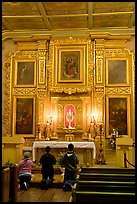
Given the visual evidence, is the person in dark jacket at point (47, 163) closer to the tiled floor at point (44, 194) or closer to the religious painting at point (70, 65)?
the tiled floor at point (44, 194)

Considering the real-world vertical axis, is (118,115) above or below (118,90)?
below

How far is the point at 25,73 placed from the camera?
14055mm

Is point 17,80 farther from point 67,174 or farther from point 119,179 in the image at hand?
point 119,179

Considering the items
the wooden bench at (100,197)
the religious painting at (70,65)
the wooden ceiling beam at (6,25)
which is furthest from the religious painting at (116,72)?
the wooden bench at (100,197)

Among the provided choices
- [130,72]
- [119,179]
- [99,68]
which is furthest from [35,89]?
[119,179]

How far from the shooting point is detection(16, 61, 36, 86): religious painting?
13977 mm

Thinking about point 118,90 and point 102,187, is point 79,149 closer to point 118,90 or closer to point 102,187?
point 118,90

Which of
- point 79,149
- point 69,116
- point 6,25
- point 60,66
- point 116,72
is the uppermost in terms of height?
point 6,25

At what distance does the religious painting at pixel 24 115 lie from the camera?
1362 cm

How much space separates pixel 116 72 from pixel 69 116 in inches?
114

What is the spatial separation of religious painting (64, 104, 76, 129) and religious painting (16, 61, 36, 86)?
1.99m

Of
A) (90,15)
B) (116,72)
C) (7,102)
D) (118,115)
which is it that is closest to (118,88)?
(116,72)

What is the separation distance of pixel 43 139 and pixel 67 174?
187 inches

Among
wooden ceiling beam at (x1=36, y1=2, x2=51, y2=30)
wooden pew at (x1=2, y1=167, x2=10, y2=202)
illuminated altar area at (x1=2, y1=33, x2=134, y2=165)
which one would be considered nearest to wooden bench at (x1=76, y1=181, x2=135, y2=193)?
wooden pew at (x1=2, y1=167, x2=10, y2=202)
